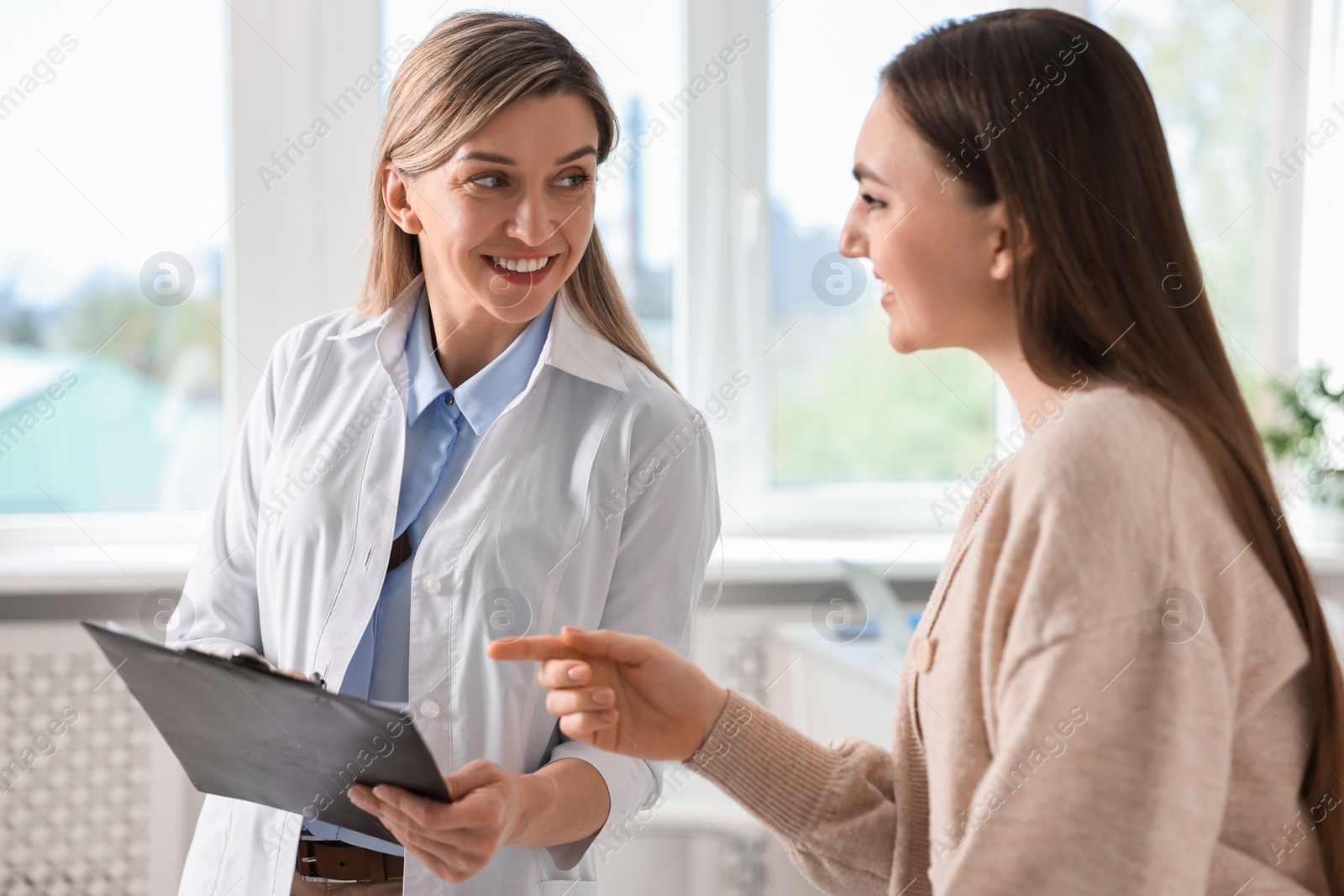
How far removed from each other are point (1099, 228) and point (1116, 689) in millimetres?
346

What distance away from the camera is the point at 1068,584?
713 mm

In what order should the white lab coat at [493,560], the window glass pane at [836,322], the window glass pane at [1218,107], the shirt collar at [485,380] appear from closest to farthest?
the white lab coat at [493,560]
the shirt collar at [485,380]
the window glass pane at [836,322]
the window glass pane at [1218,107]

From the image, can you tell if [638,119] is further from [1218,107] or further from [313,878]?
[313,878]

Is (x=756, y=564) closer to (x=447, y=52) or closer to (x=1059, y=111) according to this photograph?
(x=447, y=52)

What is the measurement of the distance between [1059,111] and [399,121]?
78 centimetres

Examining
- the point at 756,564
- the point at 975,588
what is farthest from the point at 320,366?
the point at 756,564

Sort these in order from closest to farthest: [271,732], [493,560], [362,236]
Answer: [271,732] → [493,560] → [362,236]

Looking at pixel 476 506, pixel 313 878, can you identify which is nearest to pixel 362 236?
pixel 476 506

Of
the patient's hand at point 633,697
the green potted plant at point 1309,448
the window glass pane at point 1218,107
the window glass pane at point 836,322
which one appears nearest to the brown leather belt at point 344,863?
the patient's hand at point 633,697

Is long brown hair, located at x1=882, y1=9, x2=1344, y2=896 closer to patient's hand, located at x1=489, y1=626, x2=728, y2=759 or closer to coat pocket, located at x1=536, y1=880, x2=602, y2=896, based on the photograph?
patient's hand, located at x1=489, y1=626, x2=728, y2=759

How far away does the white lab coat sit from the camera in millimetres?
1146

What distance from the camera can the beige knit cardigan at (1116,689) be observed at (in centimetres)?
69

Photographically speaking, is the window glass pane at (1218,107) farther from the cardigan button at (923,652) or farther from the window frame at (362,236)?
the cardigan button at (923,652)

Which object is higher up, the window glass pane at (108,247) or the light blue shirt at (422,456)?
the window glass pane at (108,247)
